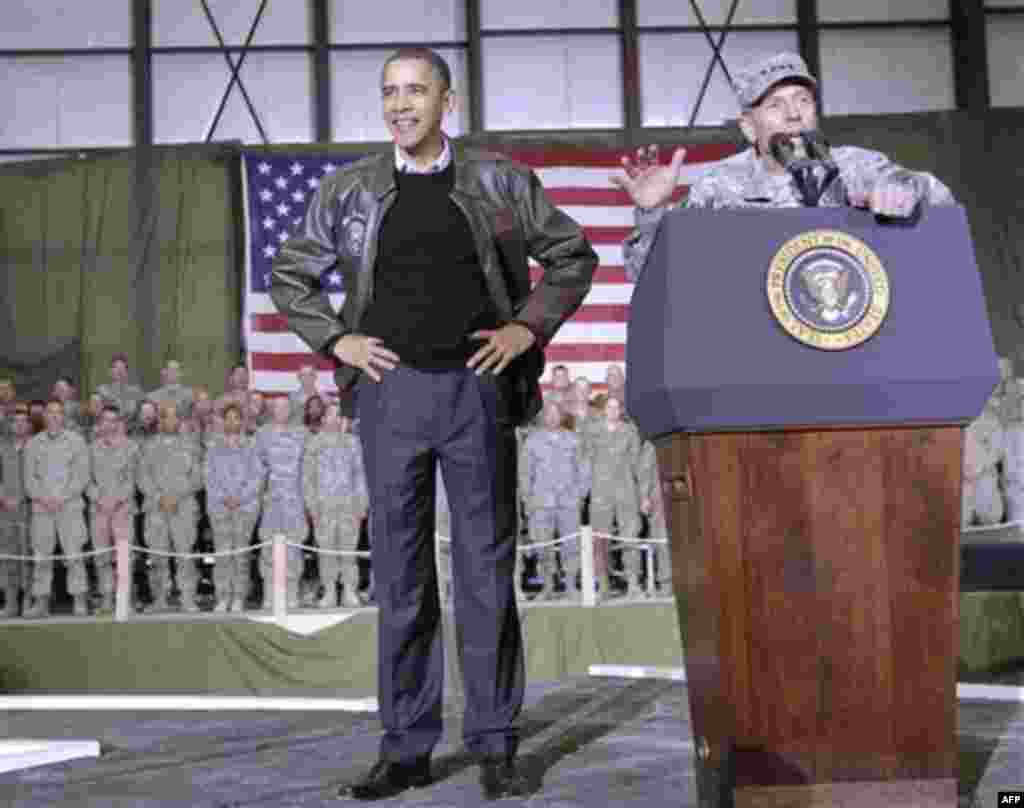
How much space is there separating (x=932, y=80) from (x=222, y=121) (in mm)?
7611

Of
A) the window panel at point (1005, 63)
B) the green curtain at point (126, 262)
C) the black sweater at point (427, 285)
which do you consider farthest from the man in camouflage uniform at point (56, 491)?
the window panel at point (1005, 63)

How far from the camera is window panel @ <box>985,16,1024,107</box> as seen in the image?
14.2 metres

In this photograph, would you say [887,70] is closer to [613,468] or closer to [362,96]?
[362,96]

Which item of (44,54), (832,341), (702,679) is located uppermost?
(44,54)

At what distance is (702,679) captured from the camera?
203cm

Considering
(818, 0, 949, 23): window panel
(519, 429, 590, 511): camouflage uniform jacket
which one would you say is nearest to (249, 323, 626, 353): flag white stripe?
(519, 429, 590, 511): camouflage uniform jacket

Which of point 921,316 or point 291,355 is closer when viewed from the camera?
point 921,316

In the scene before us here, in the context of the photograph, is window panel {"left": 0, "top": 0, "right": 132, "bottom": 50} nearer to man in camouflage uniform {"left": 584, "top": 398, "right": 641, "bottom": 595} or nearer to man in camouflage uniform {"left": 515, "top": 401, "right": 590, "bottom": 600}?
man in camouflage uniform {"left": 515, "top": 401, "right": 590, "bottom": 600}

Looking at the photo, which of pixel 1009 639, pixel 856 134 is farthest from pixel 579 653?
pixel 856 134

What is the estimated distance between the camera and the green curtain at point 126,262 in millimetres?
13008

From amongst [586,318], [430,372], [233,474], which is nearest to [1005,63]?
[586,318]

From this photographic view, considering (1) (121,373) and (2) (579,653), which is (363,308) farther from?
(1) (121,373)

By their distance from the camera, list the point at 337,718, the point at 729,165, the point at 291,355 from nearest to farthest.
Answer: the point at 729,165, the point at 337,718, the point at 291,355

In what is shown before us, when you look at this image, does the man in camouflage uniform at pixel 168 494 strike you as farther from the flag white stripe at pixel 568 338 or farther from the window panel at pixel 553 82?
the window panel at pixel 553 82
